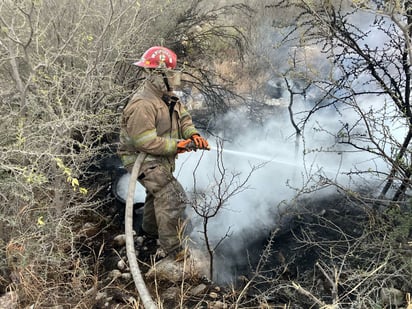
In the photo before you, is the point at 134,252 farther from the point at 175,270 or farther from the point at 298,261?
the point at 298,261

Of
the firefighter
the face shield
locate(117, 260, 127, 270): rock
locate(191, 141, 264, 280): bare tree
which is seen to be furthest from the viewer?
locate(117, 260, 127, 270): rock

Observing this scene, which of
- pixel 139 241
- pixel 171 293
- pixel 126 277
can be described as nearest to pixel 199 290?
pixel 171 293

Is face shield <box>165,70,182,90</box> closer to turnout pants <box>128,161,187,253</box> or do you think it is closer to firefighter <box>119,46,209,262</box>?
firefighter <box>119,46,209,262</box>

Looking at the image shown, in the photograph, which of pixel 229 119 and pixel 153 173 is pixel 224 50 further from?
pixel 153 173

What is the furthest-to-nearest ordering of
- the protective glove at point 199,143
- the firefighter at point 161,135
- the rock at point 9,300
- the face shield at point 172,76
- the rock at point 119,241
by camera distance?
the rock at point 119,241 < the protective glove at point 199,143 < the face shield at point 172,76 < the firefighter at point 161,135 < the rock at point 9,300

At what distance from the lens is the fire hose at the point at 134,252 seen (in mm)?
2787

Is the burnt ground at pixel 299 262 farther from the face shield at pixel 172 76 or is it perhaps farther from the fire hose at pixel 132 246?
the face shield at pixel 172 76

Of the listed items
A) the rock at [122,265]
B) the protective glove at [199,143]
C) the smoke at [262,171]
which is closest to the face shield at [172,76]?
the protective glove at [199,143]

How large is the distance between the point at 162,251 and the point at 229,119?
463cm

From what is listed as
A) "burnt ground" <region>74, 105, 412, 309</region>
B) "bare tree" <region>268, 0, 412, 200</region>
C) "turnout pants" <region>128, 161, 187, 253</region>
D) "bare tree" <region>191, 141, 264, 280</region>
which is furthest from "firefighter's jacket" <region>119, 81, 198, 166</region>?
"bare tree" <region>268, 0, 412, 200</region>

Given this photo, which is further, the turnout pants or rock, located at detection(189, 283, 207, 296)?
the turnout pants

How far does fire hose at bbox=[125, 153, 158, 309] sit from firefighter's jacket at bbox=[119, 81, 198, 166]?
20 centimetres

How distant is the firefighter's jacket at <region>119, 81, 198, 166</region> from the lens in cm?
360

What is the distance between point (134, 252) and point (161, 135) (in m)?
1.25
